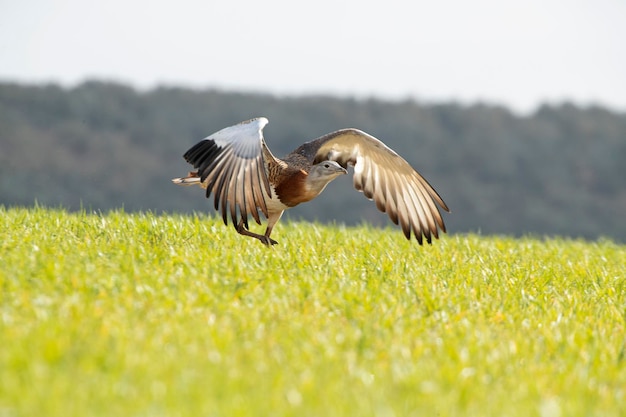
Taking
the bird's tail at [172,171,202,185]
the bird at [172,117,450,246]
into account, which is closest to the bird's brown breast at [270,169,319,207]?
the bird at [172,117,450,246]

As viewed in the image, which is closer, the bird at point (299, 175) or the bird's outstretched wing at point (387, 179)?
the bird at point (299, 175)

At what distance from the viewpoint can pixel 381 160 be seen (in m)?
8.80

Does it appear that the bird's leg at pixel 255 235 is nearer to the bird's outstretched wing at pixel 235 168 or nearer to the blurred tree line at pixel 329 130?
the bird's outstretched wing at pixel 235 168

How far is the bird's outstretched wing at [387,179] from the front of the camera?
865 cm

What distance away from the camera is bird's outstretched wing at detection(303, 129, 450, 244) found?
8648mm

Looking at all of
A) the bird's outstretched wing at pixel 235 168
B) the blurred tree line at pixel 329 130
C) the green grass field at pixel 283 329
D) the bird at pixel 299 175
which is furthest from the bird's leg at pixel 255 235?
the blurred tree line at pixel 329 130

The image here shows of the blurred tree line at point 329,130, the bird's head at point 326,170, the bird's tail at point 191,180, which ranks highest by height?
the bird's head at point 326,170

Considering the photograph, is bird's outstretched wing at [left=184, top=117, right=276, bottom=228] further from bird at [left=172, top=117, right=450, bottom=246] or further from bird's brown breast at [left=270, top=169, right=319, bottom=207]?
bird's brown breast at [left=270, top=169, right=319, bottom=207]

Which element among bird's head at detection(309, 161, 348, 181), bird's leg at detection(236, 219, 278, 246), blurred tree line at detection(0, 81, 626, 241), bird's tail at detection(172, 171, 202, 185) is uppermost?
bird's head at detection(309, 161, 348, 181)

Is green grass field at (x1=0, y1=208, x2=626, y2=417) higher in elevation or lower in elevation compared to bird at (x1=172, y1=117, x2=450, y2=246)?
lower

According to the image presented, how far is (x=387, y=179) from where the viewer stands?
29.0 ft

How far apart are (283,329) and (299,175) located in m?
2.73

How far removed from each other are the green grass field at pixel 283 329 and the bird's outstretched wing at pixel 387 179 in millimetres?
428

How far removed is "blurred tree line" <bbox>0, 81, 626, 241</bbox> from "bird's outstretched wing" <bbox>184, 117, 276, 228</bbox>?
23.8m
